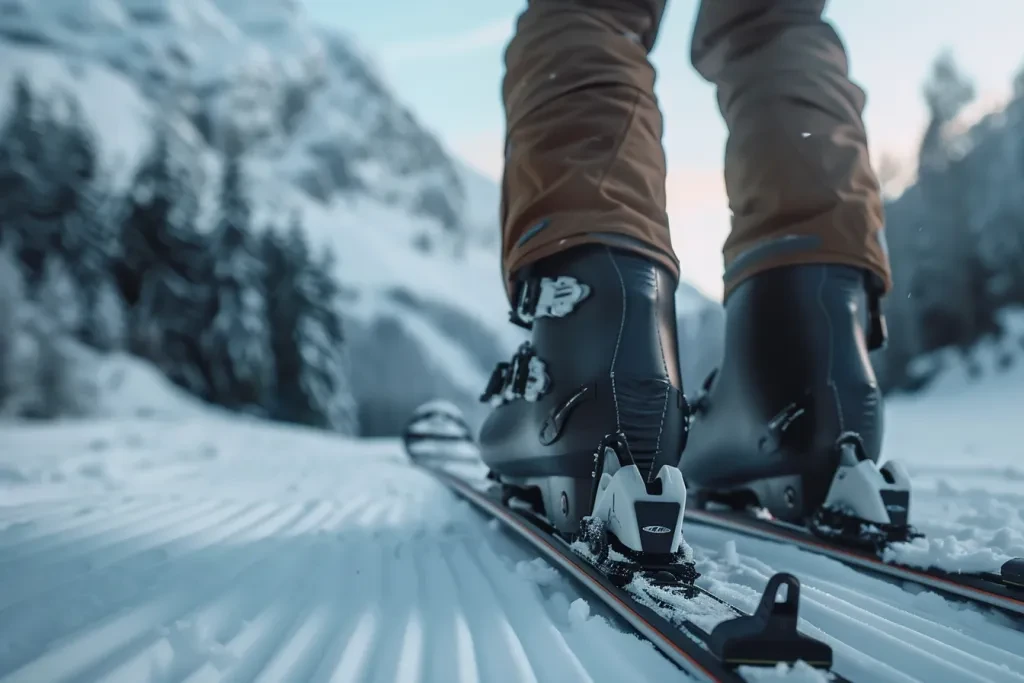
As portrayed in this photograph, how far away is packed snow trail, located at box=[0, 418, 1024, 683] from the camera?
57 cm

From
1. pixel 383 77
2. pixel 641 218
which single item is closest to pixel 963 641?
pixel 641 218

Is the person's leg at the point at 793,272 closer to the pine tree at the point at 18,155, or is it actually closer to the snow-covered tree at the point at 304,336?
the snow-covered tree at the point at 304,336

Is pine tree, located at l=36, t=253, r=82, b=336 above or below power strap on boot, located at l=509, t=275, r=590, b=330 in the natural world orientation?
above

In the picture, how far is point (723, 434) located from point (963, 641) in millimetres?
566

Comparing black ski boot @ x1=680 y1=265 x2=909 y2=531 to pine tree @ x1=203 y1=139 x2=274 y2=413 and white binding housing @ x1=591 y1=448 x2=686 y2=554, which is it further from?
pine tree @ x1=203 y1=139 x2=274 y2=413

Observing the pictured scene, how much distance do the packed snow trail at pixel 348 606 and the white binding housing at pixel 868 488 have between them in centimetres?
9

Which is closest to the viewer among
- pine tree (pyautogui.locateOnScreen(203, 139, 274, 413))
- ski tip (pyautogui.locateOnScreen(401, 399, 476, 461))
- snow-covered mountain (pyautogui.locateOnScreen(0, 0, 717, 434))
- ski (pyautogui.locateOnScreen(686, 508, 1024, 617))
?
ski (pyautogui.locateOnScreen(686, 508, 1024, 617))

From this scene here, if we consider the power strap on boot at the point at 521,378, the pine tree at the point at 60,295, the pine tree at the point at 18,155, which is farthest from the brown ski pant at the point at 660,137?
the pine tree at the point at 18,155

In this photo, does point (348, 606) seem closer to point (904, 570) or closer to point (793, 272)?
point (904, 570)

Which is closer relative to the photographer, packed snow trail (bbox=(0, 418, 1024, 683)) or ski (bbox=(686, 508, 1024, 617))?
packed snow trail (bbox=(0, 418, 1024, 683))

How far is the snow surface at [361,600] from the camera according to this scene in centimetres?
58

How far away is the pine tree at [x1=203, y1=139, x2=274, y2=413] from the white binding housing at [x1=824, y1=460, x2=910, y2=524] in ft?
38.4

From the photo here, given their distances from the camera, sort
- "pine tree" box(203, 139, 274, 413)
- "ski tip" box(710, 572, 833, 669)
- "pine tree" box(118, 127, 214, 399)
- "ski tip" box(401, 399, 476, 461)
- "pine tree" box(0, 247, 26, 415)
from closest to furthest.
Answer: "ski tip" box(710, 572, 833, 669) < "ski tip" box(401, 399, 476, 461) < "pine tree" box(0, 247, 26, 415) < "pine tree" box(203, 139, 274, 413) < "pine tree" box(118, 127, 214, 399)

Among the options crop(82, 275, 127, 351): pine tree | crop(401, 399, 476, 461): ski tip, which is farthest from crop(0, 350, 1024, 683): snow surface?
crop(82, 275, 127, 351): pine tree
